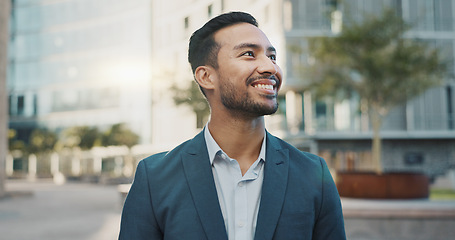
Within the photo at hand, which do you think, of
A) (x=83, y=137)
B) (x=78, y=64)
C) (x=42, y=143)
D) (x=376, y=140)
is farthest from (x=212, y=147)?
(x=78, y=64)

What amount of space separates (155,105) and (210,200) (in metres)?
23.4

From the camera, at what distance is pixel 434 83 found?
52.6ft

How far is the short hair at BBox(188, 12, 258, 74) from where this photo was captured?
176 centimetres

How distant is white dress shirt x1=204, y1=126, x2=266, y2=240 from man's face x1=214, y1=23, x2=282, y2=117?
0.18 meters

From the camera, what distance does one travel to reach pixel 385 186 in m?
12.9

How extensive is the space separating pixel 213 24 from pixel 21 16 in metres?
69.4

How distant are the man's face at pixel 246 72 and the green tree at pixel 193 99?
58.1ft

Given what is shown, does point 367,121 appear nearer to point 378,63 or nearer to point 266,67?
point 378,63

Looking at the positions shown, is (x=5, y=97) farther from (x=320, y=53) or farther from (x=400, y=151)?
(x=400, y=151)

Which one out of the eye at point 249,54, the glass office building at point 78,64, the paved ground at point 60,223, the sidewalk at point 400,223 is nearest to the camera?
the eye at point 249,54

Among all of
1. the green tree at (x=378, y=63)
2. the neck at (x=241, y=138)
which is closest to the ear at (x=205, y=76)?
the neck at (x=241, y=138)

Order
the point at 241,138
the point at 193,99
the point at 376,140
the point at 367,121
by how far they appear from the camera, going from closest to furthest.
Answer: the point at 241,138, the point at 376,140, the point at 193,99, the point at 367,121

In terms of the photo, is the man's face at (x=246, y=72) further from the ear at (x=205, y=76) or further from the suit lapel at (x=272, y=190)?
the suit lapel at (x=272, y=190)

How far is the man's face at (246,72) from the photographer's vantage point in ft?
5.46
